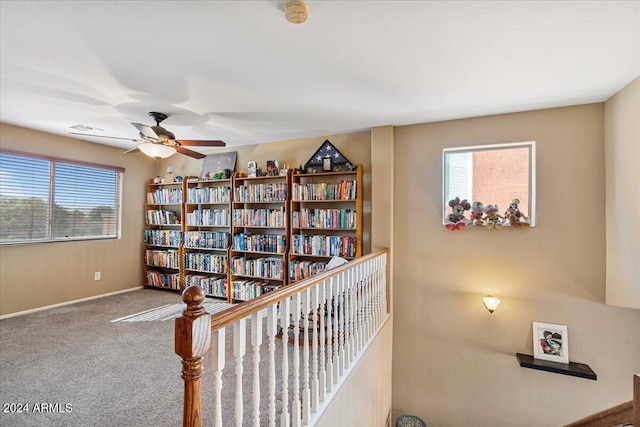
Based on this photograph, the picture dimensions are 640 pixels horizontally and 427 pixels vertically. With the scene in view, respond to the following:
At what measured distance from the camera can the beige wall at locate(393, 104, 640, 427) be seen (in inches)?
105

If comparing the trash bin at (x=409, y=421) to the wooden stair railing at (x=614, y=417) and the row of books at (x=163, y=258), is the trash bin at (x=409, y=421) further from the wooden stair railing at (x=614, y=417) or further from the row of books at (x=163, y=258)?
the row of books at (x=163, y=258)

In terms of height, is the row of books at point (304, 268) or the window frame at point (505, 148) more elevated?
the window frame at point (505, 148)

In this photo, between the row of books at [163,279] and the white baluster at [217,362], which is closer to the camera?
the white baluster at [217,362]

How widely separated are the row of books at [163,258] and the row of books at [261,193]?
151 cm

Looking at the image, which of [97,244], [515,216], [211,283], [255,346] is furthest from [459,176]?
[97,244]

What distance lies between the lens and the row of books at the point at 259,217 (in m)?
3.98

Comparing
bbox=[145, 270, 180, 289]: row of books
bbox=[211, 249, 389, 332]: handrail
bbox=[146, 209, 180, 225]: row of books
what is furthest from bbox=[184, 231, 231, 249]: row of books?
bbox=[211, 249, 389, 332]: handrail

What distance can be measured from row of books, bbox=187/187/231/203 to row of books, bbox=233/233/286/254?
62cm

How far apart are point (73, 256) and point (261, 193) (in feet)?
9.22

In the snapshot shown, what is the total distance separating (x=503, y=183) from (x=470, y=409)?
2.41 m

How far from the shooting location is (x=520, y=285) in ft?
9.58

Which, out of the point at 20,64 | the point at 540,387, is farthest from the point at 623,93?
the point at 20,64

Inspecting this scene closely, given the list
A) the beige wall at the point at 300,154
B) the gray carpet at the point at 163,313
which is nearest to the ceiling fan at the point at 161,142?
the beige wall at the point at 300,154

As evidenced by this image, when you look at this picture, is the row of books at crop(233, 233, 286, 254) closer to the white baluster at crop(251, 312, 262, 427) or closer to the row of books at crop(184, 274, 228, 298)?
the row of books at crop(184, 274, 228, 298)
